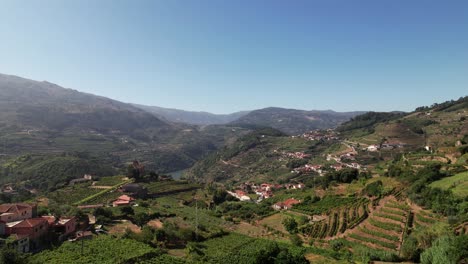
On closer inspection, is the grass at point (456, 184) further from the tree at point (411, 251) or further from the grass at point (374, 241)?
the tree at point (411, 251)

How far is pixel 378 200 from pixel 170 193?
44.2 meters

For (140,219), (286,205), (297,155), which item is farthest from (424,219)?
(297,155)

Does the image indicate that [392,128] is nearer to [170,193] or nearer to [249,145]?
[249,145]

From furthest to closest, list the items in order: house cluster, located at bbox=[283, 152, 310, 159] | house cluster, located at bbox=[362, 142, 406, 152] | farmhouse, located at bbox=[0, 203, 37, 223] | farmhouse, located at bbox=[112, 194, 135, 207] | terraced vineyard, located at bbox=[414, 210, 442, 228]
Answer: house cluster, located at bbox=[283, 152, 310, 159] < house cluster, located at bbox=[362, 142, 406, 152] < farmhouse, located at bbox=[112, 194, 135, 207] < terraced vineyard, located at bbox=[414, 210, 442, 228] < farmhouse, located at bbox=[0, 203, 37, 223]

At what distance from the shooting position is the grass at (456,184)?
38.0 meters

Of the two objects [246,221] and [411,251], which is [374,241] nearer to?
[411,251]

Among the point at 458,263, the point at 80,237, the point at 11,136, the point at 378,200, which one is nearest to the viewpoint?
the point at 458,263

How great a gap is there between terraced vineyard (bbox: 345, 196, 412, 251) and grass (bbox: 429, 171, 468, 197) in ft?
19.5

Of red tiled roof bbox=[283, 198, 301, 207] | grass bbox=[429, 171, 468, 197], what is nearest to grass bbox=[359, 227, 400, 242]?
grass bbox=[429, 171, 468, 197]

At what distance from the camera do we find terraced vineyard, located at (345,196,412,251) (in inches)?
1336

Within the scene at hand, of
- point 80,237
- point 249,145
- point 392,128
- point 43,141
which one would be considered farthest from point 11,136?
point 392,128

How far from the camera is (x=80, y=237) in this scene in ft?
111

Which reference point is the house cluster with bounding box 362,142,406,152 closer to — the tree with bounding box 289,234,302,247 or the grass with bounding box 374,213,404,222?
the grass with bounding box 374,213,404,222

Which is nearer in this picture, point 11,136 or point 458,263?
point 458,263
